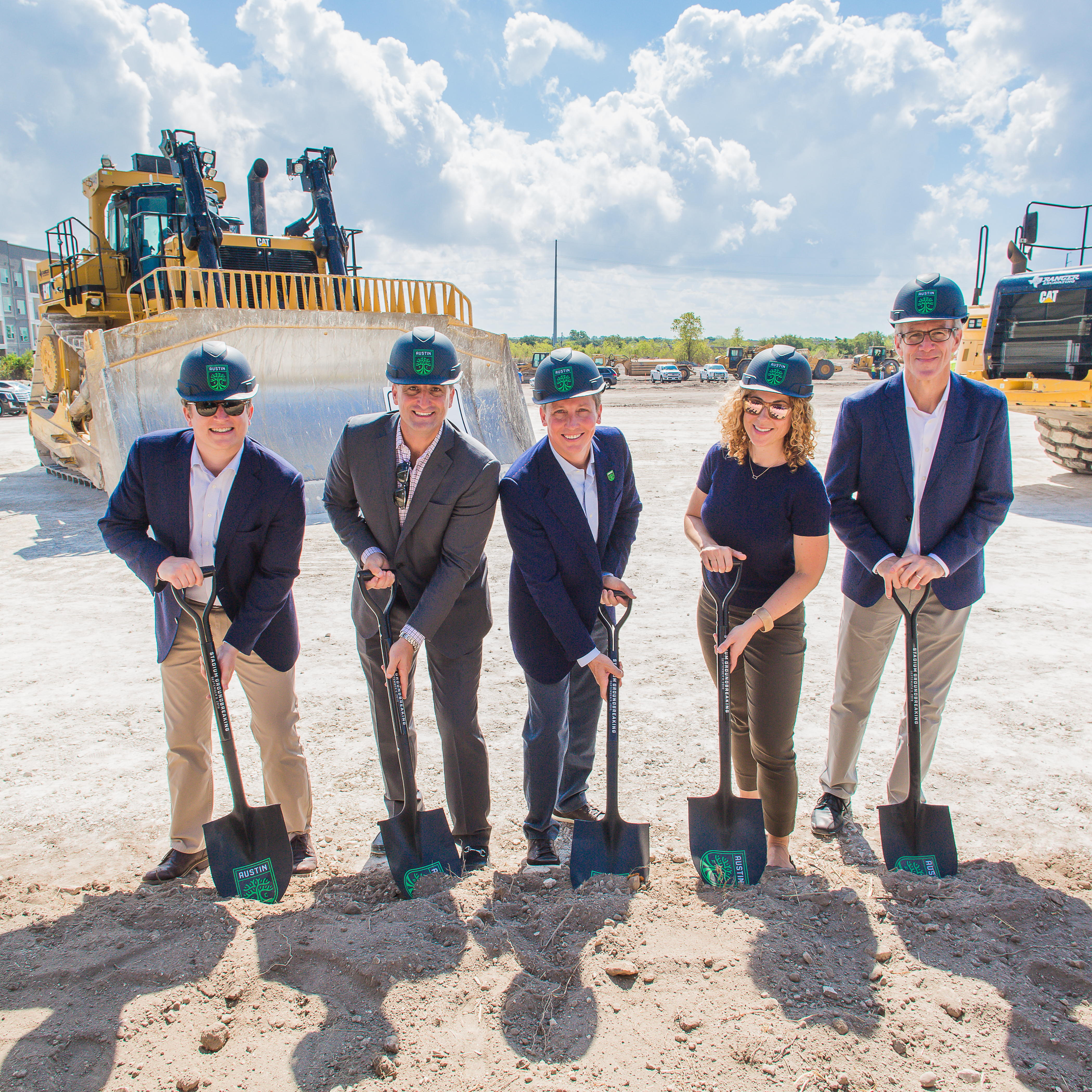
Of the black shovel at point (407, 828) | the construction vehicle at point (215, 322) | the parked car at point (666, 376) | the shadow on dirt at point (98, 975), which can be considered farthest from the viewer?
the parked car at point (666, 376)

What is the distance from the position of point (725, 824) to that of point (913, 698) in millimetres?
864

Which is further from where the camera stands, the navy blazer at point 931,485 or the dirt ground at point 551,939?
the navy blazer at point 931,485

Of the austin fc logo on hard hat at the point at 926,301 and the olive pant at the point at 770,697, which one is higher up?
the austin fc logo on hard hat at the point at 926,301

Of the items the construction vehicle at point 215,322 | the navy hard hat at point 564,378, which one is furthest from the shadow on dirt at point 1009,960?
the construction vehicle at point 215,322

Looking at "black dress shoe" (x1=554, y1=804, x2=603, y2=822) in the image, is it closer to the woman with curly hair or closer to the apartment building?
the woman with curly hair

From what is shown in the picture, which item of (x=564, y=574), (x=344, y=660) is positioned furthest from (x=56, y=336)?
(x=564, y=574)

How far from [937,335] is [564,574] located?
1.60 metres

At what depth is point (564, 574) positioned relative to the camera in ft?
9.78

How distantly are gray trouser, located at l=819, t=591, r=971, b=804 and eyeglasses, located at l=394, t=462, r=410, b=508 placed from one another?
6.02ft

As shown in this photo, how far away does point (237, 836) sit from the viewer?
2865mm

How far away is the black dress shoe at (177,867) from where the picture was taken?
2986 mm

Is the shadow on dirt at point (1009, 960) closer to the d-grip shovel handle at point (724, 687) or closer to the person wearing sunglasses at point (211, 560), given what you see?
the d-grip shovel handle at point (724, 687)

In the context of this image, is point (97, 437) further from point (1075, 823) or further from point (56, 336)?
point (1075, 823)

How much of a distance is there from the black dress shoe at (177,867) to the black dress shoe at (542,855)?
3.89 feet
